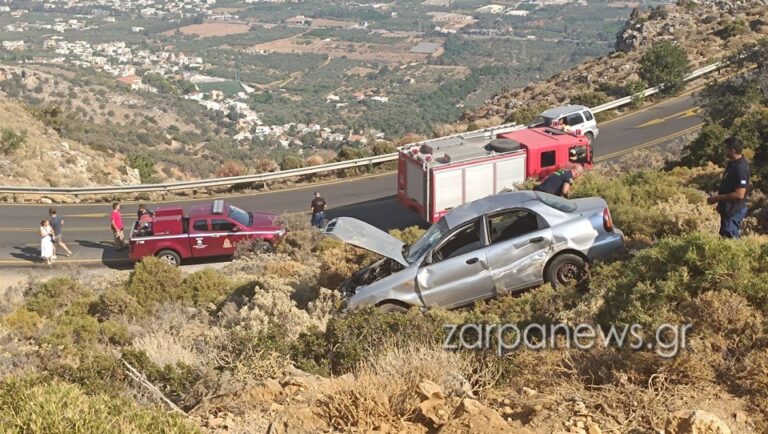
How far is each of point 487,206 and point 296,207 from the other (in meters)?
16.6

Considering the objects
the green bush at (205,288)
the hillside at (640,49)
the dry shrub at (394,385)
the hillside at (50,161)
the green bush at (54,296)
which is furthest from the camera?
the hillside at (640,49)

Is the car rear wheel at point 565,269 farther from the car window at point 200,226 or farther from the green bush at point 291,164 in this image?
the green bush at point 291,164

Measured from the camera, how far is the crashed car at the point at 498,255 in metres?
10.3

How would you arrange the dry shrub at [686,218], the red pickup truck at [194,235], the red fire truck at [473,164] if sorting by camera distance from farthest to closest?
the red fire truck at [473,164] < the red pickup truck at [194,235] < the dry shrub at [686,218]

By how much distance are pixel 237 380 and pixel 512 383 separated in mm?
2587

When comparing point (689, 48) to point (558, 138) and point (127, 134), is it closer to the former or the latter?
point (558, 138)

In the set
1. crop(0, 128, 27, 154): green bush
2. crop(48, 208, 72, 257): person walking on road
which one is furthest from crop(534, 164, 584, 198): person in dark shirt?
crop(0, 128, 27, 154): green bush

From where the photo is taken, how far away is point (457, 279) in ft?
34.0

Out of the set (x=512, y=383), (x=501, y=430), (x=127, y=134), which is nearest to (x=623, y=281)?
(x=512, y=383)

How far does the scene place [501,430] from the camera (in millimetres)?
5926

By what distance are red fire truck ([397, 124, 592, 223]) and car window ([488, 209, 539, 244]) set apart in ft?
34.5

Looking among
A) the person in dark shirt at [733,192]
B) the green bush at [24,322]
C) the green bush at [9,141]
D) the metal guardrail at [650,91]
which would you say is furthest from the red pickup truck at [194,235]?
the metal guardrail at [650,91]

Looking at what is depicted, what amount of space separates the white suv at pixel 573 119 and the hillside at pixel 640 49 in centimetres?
639

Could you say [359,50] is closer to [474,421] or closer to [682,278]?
[682,278]
